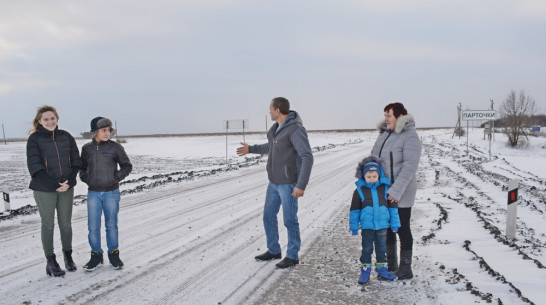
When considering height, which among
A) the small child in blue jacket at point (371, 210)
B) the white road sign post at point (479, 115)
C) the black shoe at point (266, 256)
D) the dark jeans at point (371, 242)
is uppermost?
the white road sign post at point (479, 115)

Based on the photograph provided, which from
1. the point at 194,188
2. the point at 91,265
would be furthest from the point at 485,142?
the point at 91,265

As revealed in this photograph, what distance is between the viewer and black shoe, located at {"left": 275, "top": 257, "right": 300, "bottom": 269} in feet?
16.4

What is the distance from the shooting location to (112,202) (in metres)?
5.05

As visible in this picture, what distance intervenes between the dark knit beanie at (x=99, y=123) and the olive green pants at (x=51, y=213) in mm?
861

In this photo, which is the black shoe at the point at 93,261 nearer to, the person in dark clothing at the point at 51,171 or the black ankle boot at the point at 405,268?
the person in dark clothing at the point at 51,171

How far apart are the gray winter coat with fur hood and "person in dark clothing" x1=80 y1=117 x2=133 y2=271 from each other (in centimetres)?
335

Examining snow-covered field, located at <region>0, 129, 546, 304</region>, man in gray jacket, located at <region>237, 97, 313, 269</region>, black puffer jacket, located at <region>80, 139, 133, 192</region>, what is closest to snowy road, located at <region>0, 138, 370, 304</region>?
snow-covered field, located at <region>0, 129, 546, 304</region>

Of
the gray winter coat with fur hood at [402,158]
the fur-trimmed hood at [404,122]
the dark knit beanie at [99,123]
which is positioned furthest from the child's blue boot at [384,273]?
the dark knit beanie at [99,123]

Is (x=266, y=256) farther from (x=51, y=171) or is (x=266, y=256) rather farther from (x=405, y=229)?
(x=51, y=171)

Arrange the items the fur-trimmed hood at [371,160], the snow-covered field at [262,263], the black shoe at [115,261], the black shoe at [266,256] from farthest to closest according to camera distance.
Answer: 1. the black shoe at [266,256]
2. the black shoe at [115,261]
3. the fur-trimmed hood at [371,160]
4. the snow-covered field at [262,263]

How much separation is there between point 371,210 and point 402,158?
27.4 inches

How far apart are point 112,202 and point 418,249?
4.37 m

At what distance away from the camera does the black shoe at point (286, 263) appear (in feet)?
16.4

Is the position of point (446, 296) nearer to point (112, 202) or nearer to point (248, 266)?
point (248, 266)
